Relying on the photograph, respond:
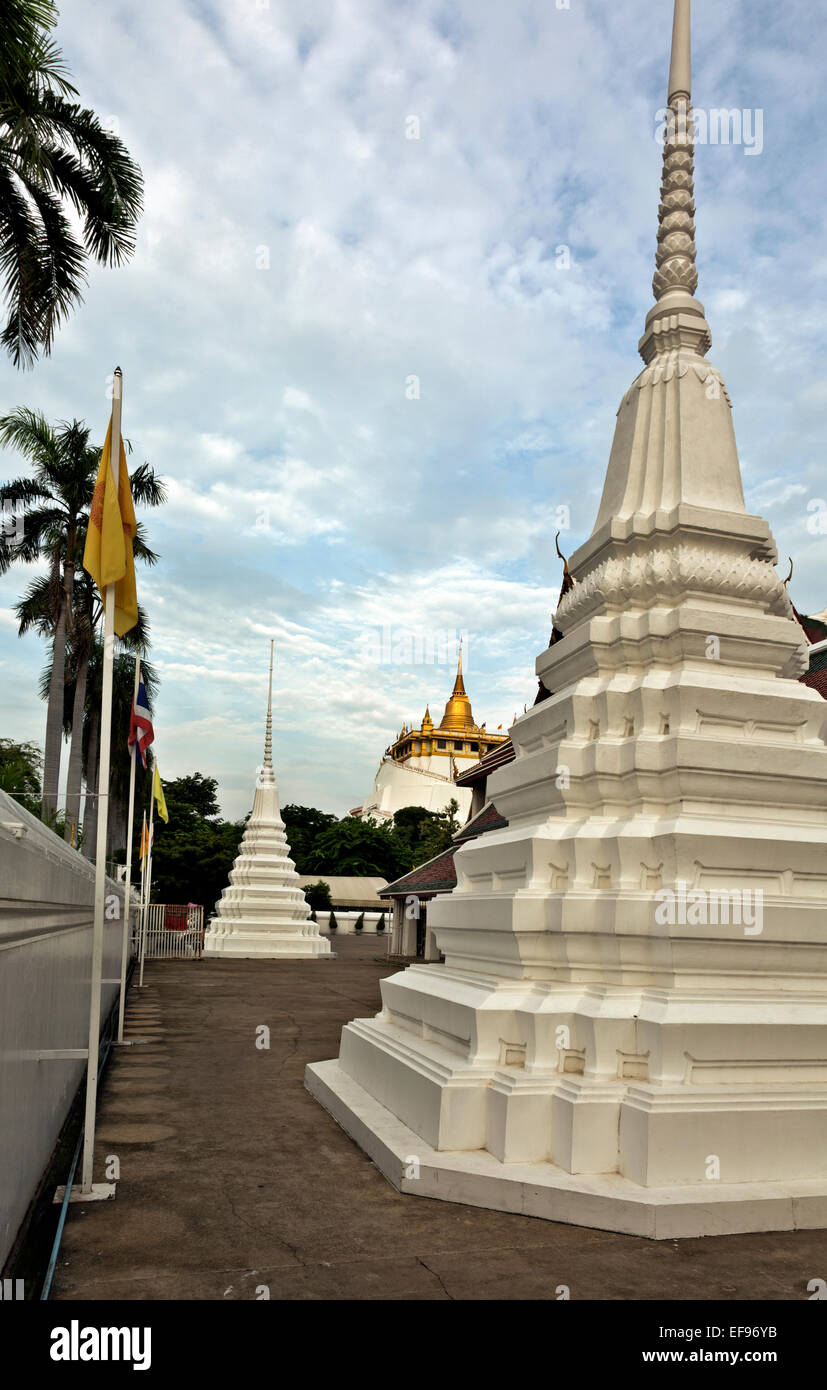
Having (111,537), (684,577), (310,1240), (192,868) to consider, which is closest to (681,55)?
(684,577)

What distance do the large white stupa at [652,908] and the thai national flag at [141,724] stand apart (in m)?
5.84

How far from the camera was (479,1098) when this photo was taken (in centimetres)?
579

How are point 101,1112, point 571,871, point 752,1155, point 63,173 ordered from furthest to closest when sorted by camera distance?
1. point 63,173
2. point 101,1112
3. point 571,871
4. point 752,1155

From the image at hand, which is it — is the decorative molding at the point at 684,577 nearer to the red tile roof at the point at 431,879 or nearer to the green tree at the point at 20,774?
the green tree at the point at 20,774

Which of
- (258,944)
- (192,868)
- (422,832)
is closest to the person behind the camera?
(258,944)

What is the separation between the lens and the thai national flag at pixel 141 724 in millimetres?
12905

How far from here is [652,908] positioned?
19.8 feet

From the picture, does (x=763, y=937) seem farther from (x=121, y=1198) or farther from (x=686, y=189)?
(x=686, y=189)

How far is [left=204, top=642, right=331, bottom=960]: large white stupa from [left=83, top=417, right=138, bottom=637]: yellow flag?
26.4 meters

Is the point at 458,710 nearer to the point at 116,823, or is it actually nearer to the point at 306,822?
the point at 306,822

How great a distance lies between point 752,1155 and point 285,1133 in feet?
11.1

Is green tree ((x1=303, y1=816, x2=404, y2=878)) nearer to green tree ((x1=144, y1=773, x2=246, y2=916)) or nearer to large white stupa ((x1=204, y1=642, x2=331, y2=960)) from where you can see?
green tree ((x1=144, y1=773, x2=246, y2=916))

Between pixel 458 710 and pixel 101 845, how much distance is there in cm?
8641
